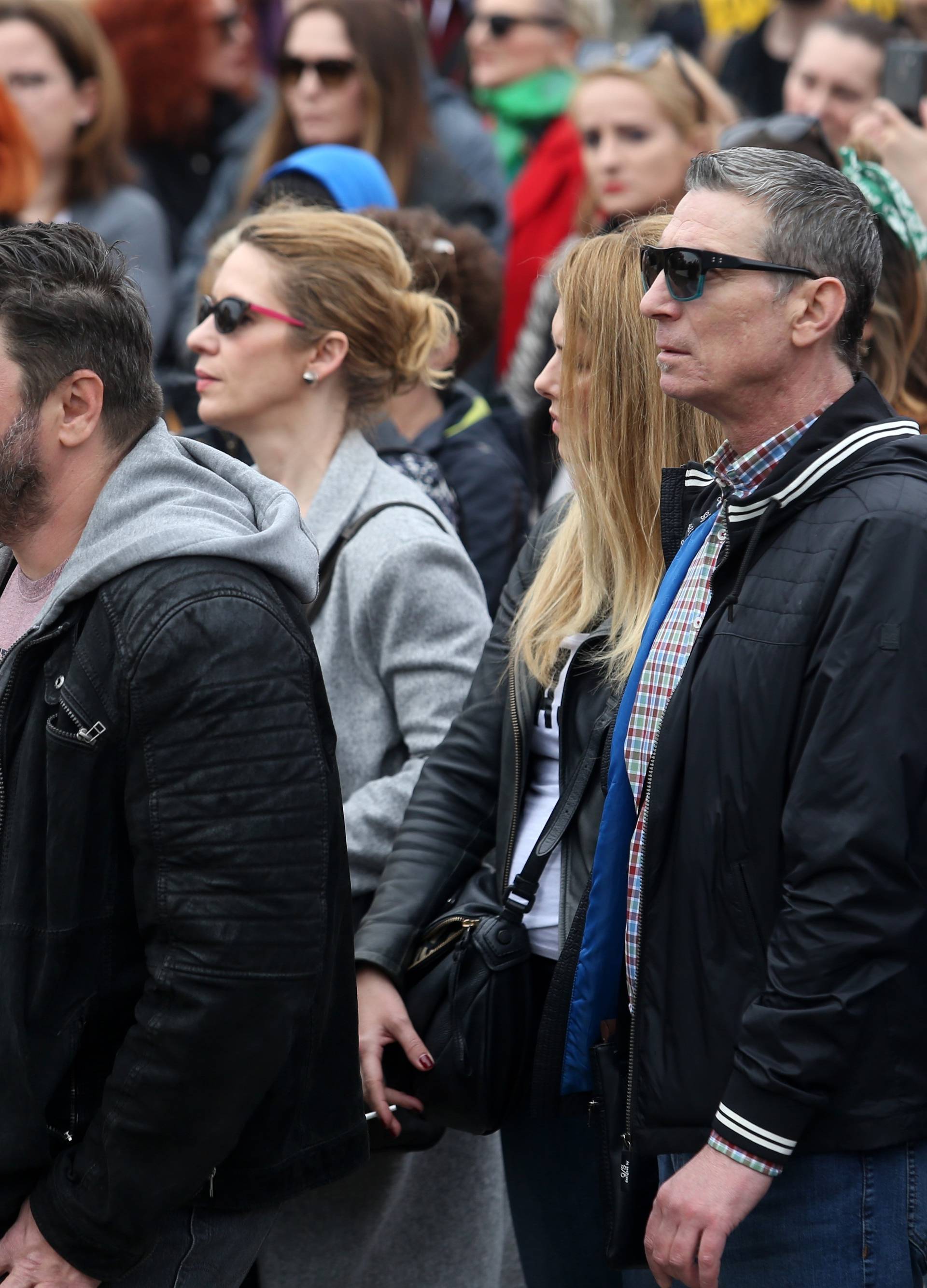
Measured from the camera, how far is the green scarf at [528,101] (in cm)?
645

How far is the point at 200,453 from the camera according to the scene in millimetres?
2230

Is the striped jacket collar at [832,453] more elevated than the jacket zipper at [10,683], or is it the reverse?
the striped jacket collar at [832,453]

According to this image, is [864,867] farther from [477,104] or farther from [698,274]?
[477,104]

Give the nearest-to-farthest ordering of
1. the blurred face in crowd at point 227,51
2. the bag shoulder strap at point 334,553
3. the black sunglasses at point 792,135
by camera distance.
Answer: the bag shoulder strap at point 334,553, the black sunglasses at point 792,135, the blurred face in crowd at point 227,51

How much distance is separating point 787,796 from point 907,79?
3132mm

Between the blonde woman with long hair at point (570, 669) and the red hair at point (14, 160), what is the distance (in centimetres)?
287

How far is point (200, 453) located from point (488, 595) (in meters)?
1.52

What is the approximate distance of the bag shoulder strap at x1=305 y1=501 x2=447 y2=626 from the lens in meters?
2.94

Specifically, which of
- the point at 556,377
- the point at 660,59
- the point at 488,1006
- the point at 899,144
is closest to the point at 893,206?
the point at 899,144

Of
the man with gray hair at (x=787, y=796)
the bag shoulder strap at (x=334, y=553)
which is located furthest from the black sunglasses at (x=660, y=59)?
the man with gray hair at (x=787, y=796)

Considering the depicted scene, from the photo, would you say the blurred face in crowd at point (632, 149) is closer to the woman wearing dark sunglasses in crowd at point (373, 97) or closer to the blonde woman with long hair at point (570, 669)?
the woman wearing dark sunglasses in crowd at point (373, 97)

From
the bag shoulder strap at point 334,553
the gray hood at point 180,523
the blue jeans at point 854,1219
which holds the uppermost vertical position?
the gray hood at point 180,523

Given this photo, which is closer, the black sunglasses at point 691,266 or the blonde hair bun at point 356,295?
the black sunglasses at point 691,266

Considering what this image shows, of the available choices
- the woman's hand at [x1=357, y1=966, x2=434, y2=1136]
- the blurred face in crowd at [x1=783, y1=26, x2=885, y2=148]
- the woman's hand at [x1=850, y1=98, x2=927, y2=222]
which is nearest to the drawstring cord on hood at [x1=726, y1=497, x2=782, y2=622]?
the woman's hand at [x1=357, y1=966, x2=434, y2=1136]
